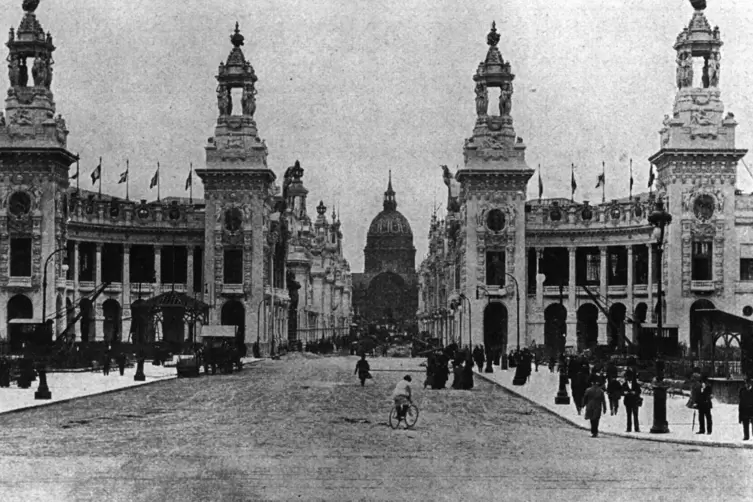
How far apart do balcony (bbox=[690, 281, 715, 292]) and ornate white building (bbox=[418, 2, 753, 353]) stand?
10 centimetres

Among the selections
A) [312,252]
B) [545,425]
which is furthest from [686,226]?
[312,252]

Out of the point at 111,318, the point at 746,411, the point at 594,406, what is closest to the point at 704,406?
the point at 746,411

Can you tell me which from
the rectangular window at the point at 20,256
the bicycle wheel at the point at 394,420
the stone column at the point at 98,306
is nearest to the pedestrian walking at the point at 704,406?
the bicycle wheel at the point at 394,420

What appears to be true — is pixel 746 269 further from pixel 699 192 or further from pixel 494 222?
pixel 494 222

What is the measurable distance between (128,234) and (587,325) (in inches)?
1615

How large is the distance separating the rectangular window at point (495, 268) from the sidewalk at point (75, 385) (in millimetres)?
33358

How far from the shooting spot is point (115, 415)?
3384 centimetres

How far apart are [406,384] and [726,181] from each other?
2287 inches

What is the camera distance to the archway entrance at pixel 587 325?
3875 inches

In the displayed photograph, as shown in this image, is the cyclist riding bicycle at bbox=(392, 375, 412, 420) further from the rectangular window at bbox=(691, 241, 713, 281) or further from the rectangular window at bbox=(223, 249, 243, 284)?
the rectangular window at bbox=(223, 249, 243, 284)

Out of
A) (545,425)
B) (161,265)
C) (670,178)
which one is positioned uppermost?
(670,178)

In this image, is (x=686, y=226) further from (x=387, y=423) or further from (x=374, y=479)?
(x=374, y=479)

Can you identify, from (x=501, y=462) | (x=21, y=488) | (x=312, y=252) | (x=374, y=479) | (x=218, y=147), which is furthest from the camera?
(x=312, y=252)

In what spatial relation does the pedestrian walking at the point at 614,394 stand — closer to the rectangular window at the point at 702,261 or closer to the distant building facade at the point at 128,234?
the distant building facade at the point at 128,234
